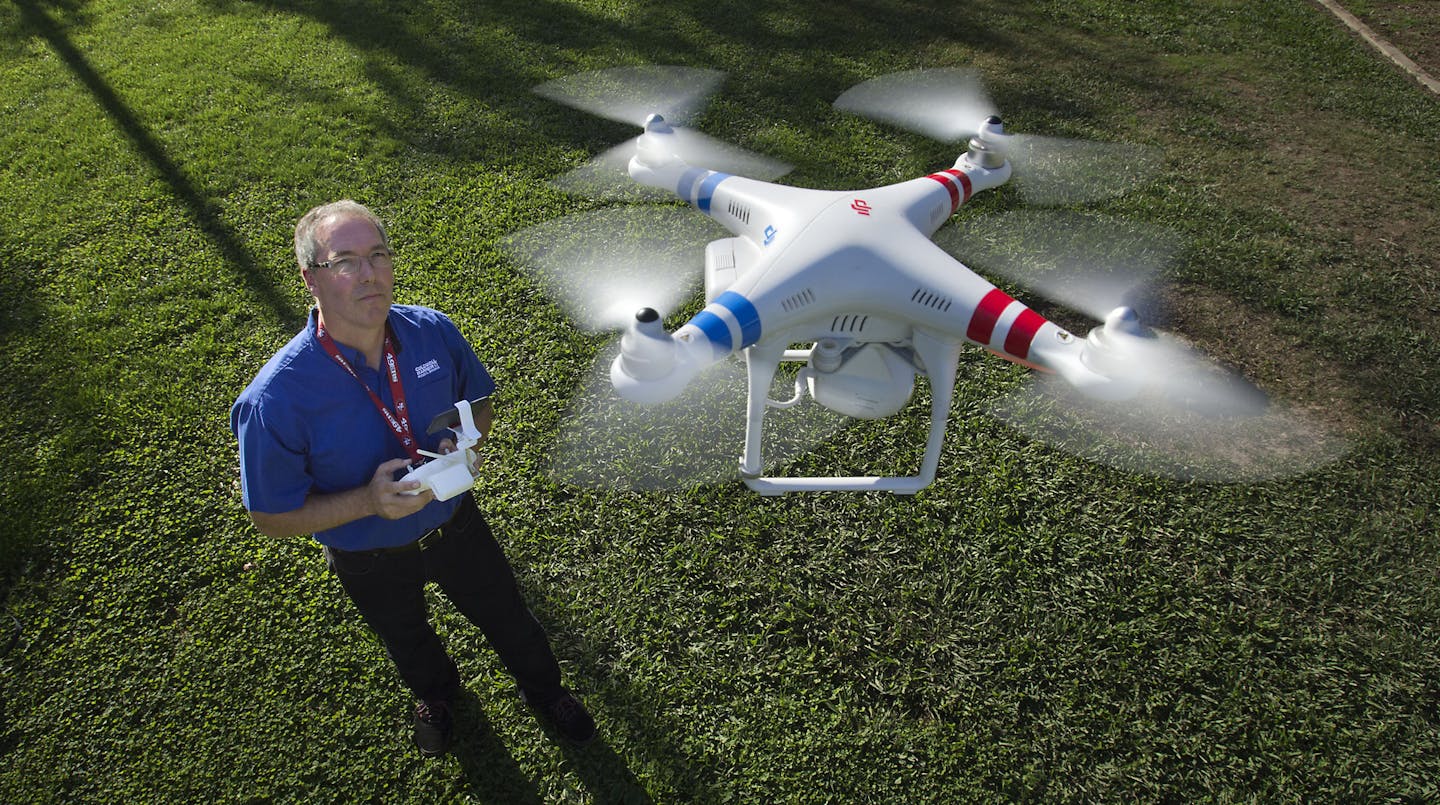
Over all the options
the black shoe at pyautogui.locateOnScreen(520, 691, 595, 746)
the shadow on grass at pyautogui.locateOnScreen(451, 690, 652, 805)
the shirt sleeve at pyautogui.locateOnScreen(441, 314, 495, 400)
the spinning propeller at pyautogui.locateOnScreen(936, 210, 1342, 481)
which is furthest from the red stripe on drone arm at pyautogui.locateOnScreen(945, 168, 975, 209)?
the shadow on grass at pyautogui.locateOnScreen(451, 690, 652, 805)

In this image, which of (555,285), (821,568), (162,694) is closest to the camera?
(162,694)

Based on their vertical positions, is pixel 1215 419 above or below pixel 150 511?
above

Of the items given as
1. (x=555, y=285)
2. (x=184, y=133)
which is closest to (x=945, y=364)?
(x=555, y=285)

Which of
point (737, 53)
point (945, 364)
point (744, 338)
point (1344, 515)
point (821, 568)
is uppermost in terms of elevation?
point (744, 338)

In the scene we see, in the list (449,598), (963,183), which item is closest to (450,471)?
(449,598)

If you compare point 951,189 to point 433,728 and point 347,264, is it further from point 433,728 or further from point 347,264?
point 433,728

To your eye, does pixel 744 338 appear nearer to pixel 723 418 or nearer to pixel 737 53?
pixel 723 418

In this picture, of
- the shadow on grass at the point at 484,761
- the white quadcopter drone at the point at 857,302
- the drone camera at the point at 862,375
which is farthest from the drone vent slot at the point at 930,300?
the shadow on grass at the point at 484,761
